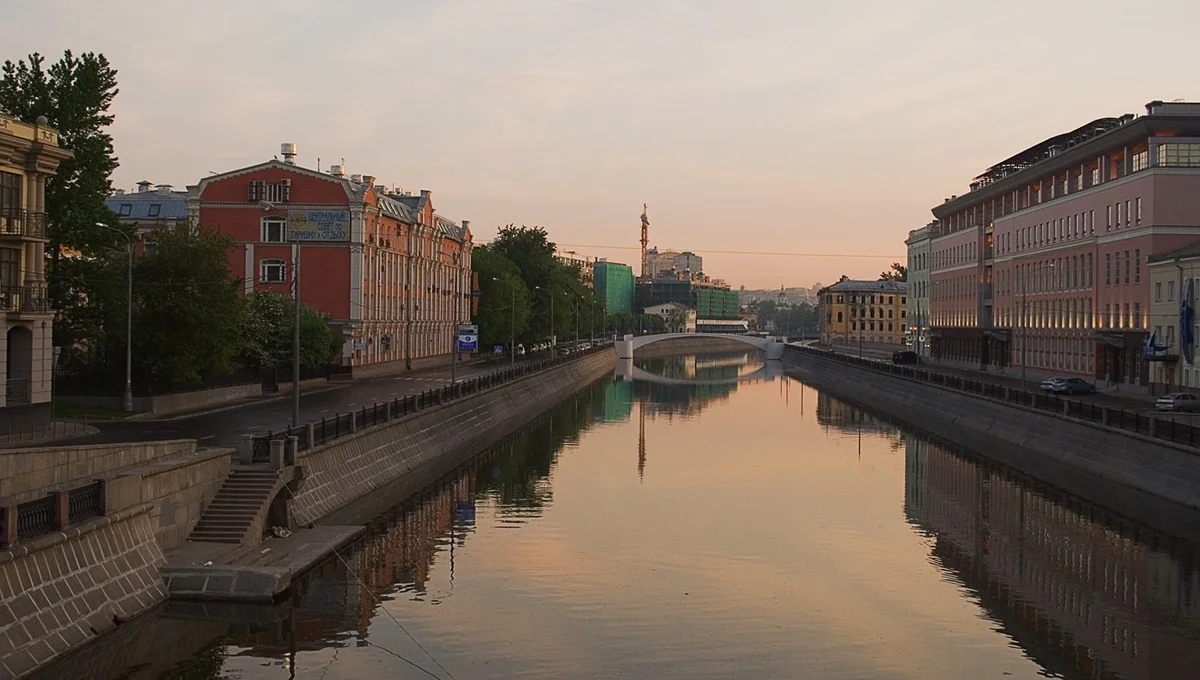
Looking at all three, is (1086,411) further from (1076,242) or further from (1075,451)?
(1076,242)

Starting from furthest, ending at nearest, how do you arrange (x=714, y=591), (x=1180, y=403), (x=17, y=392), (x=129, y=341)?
(x=1180, y=403) → (x=129, y=341) → (x=17, y=392) → (x=714, y=591)

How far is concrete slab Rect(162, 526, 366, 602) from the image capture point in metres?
27.8

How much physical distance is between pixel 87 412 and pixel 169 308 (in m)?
6.06

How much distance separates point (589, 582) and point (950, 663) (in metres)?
10.4

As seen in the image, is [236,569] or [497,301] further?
[497,301]

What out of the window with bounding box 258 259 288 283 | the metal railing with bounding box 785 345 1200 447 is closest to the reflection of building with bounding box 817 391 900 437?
the metal railing with bounding box 785 345 1200 447

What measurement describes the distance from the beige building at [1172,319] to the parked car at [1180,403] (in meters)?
5.78

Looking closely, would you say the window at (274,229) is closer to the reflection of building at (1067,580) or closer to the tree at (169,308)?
the tree at (169,308)

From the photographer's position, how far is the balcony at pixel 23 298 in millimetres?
42750

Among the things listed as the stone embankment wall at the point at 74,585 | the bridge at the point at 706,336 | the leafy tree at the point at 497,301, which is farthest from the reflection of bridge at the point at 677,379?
the stone embankment wall at the point at 74,585

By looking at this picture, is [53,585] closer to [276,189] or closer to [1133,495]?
[1133,495]

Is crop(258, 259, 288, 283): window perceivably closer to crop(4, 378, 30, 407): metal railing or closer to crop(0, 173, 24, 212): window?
crop(0, 173, 24, 212): window

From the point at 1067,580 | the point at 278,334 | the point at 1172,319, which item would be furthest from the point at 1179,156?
the point at 278,334

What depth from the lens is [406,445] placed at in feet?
170
